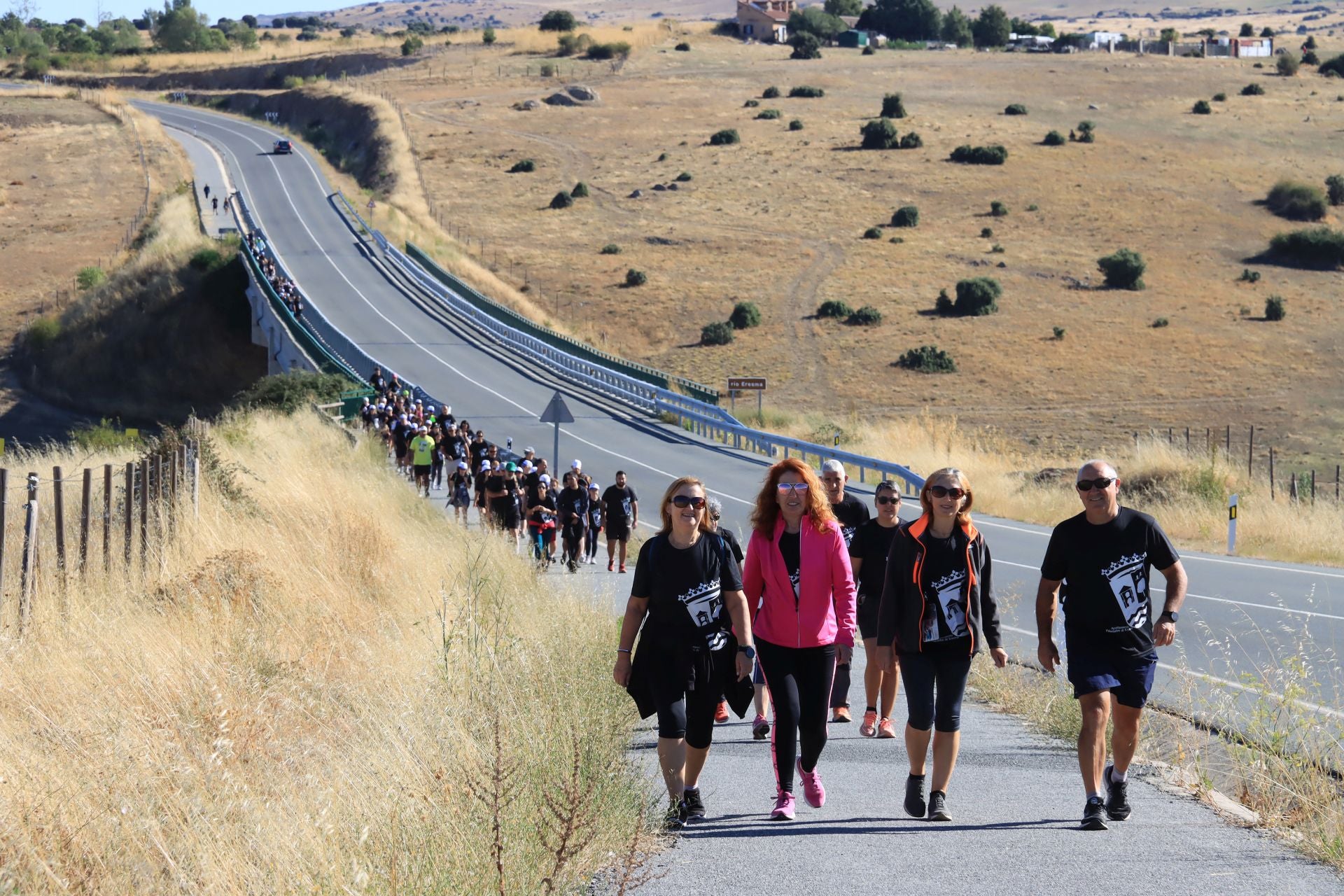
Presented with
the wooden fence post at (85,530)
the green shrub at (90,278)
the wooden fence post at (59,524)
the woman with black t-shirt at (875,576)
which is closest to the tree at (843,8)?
the green shrub at (90,278)

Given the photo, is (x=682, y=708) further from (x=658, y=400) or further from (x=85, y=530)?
(x=658, y=400)

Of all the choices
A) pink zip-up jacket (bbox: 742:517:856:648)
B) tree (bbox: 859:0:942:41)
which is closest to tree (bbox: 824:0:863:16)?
tree (bbox: 859:0:942:41)

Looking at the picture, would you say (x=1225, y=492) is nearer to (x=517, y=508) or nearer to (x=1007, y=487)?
(x=1007, y=487)

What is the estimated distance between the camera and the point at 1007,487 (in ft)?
94.0

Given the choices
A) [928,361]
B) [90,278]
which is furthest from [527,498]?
[90,278]

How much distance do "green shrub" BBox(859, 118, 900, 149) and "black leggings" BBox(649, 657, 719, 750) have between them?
303 feet

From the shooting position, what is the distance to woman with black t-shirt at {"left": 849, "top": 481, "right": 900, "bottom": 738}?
362 inches

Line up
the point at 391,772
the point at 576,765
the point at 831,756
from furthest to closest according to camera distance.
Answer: the point at 831,756 < the point at 391,772 < the point at 576,765

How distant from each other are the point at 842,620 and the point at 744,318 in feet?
176

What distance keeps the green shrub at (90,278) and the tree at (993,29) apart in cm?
10634

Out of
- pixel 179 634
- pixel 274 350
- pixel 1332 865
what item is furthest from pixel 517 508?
pixel 274 350

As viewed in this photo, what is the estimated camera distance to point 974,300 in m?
60.8

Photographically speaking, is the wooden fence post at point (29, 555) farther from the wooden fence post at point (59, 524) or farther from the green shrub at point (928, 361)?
the green shrub at point (928, 361)

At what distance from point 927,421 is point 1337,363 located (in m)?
19.3
